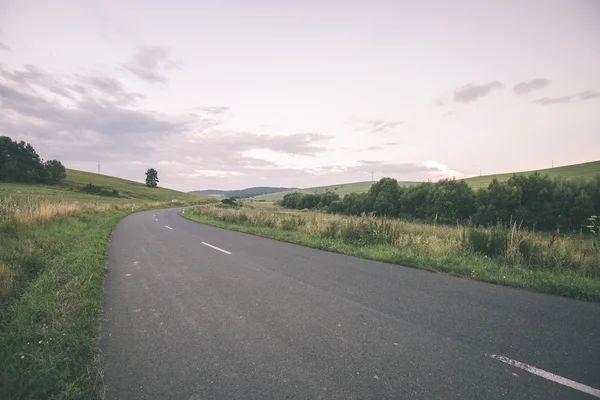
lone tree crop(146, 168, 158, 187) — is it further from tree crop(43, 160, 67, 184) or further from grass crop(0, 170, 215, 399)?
grass crop(0, 170, 215, 399)

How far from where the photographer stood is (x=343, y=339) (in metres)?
3.63

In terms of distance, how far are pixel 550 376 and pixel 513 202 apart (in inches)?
1798

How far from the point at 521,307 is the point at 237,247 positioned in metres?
8.72

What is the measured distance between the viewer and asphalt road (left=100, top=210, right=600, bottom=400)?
8.94ft

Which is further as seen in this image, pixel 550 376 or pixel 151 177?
pixel 151 177

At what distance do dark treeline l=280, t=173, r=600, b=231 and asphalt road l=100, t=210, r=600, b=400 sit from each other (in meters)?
28.0

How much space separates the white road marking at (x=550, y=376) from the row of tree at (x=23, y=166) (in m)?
88.8

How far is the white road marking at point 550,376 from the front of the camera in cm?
256

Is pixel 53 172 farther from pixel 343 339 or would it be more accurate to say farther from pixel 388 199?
pixel 343 339

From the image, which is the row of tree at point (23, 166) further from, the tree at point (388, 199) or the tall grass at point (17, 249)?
the tree at point (388, 199)

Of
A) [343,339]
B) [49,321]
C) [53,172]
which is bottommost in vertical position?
[49,321]

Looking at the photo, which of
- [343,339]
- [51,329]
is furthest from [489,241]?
[51,329]

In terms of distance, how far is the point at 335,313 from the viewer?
4.46 meters

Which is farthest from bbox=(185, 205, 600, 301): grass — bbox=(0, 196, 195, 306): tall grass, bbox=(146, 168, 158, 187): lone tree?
bbox=(146, 168, 158, 187): lone tree
